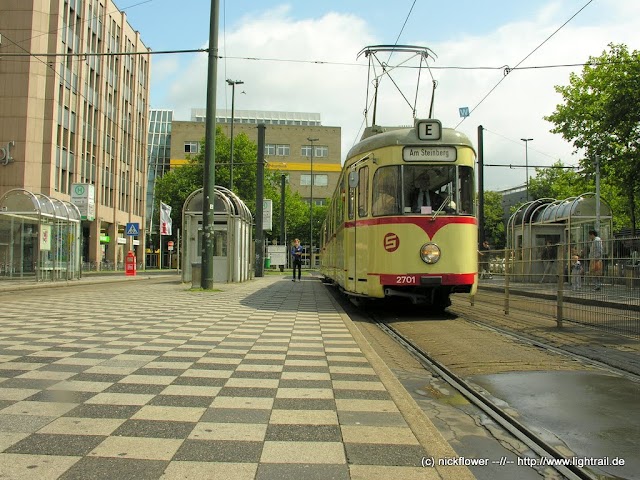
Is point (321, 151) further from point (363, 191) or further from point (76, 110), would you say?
point (363, 191)

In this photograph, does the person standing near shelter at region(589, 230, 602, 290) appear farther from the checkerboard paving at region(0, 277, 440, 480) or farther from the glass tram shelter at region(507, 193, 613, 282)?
the glass tram shelter at region(507, 193, 613, 282)

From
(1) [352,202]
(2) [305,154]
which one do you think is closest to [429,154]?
(1) [352,202]

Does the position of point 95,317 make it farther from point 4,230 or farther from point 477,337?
point 4,230

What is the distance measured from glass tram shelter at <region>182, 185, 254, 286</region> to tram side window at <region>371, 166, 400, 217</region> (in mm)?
11487

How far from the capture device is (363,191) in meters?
11.8

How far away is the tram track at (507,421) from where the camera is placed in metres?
3.46

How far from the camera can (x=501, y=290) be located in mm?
14188

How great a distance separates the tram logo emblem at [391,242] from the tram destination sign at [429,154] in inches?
59.6

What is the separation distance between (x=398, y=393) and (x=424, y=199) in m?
6.62

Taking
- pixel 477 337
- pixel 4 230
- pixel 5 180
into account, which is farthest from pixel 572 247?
pixel 5 180

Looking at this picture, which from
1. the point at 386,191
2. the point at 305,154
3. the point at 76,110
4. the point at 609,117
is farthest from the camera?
the point at 305,154

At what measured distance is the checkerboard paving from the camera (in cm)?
336

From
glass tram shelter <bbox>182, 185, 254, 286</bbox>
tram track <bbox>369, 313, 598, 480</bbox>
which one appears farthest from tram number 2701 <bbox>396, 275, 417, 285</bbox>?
glass tram shelter <bbox>182, 185, 254, 286</bbox>

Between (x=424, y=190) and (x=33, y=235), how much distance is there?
18260 millimetres
